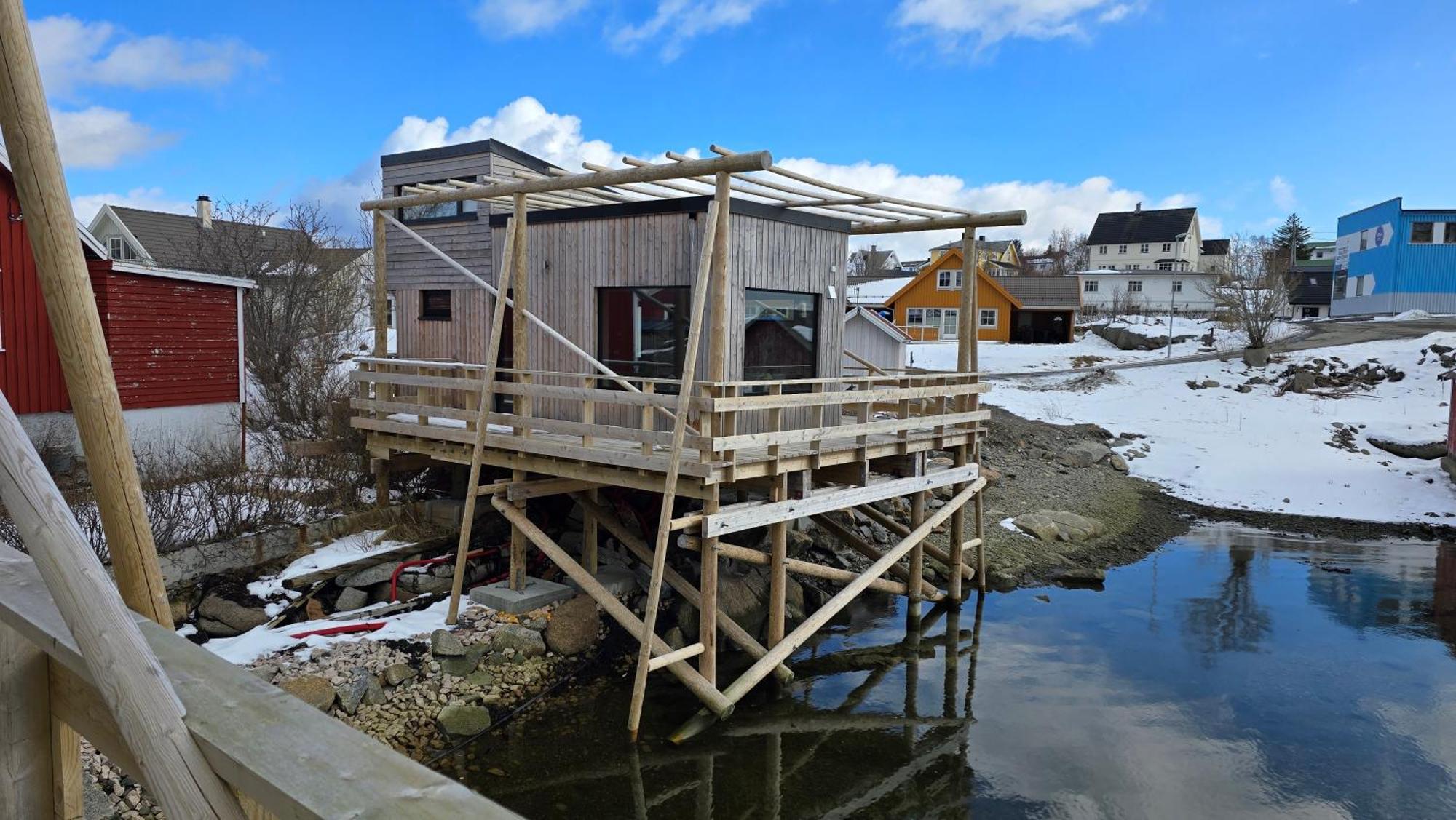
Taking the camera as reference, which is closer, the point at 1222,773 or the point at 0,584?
the point at 0,584

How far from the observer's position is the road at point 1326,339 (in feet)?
114

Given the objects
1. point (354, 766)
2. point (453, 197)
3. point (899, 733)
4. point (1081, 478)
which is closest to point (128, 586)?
point (354, 766)

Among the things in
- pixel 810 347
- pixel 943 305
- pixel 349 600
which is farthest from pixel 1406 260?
pixel 349 600

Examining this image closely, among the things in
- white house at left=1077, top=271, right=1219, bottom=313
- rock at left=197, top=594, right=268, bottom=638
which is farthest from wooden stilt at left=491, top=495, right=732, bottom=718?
white house at left=1077, top=271, right=1219, bottom=313

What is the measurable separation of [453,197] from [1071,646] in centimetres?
1063

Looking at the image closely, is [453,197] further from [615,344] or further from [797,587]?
[797,587]

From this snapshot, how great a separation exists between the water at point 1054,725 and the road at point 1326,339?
68.9 ft

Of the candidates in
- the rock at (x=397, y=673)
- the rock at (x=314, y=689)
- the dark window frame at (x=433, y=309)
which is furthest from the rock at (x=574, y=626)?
the dark window frame at (x=433, y=309)

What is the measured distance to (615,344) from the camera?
12711mm

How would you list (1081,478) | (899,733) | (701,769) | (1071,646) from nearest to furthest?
(701,769)
(899,733)
(1071,646)
(1081,478)

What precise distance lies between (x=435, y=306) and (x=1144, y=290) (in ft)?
180

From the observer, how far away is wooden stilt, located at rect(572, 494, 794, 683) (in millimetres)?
10539

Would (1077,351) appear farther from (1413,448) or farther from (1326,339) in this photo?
(1413,448)

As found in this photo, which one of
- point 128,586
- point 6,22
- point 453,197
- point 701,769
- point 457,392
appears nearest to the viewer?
point 6,22
